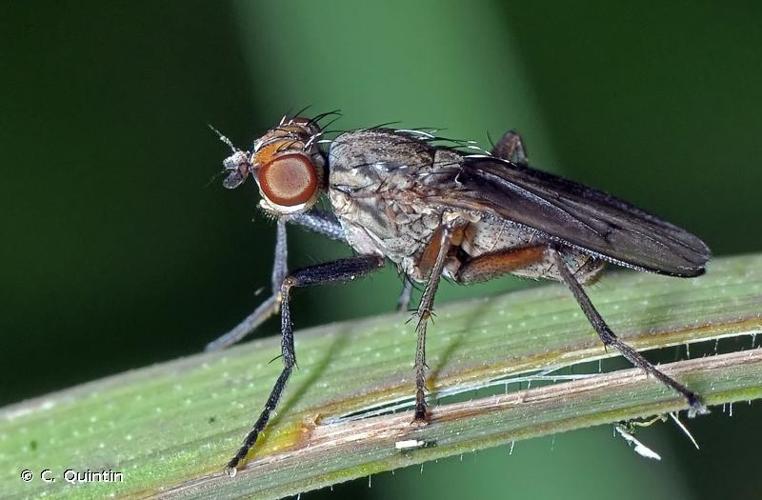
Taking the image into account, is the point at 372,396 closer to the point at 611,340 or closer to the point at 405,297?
the point at 611,340

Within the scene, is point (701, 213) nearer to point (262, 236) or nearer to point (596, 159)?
point (596, 159)

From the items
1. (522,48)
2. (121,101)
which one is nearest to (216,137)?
(121,101)

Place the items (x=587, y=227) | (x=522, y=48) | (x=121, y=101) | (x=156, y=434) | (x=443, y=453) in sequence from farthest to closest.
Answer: (x=121, y=101) → (x=522, y=48) → (x=587, y=227) → (x=156, y=434) → (x=443, y=453)

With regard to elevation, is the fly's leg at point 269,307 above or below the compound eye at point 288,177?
below

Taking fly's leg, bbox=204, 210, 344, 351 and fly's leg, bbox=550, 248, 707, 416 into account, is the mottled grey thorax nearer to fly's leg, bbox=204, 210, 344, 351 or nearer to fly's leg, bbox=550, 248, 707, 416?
fly's leg, bbox=204, 210, 344, 351

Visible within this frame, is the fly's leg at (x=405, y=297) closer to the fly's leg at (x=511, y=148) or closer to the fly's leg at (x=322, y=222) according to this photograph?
the fly's leg at (x=322, y=222)

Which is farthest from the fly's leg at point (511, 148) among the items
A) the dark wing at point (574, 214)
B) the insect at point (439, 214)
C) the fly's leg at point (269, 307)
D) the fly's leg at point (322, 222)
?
the fly's leg at point (269, 307)

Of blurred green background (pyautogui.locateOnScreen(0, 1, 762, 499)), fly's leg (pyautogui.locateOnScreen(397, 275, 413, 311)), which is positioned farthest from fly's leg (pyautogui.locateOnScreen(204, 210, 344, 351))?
fly's leg (pyautogui.locateOnScreen(397, 275, 413, 311))
